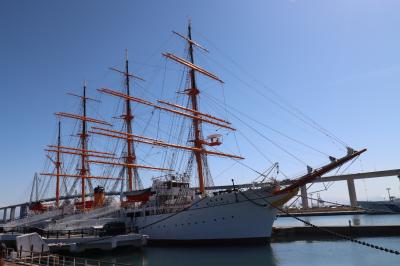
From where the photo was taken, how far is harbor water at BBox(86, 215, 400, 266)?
74.5 feet

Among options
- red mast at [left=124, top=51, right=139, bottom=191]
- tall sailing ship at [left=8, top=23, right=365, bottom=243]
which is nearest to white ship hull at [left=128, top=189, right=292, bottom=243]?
tall sailing ship at [left=8, top=23, right=365, bottom=243]

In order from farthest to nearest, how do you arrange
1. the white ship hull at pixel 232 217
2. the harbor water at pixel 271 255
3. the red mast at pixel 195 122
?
the red mast at pixel 195 122 < the white ship hull at pixel 232 217 < the harbor water at pixel 271 255

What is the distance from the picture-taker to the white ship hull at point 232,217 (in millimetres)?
29031

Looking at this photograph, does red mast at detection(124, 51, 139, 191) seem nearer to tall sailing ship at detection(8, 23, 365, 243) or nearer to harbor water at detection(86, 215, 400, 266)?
tall sailing ship at detection(8, 23, 365, 243)

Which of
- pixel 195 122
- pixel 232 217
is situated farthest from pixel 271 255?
pixel 195 122

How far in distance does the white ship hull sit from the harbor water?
3.40ft

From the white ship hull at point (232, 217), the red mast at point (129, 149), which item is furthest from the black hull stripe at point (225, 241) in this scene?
the red mast at point (129, 149)

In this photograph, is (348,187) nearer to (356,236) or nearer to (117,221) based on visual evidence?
(356,236)

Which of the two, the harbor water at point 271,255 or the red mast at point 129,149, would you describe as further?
the red mast at point 129,149

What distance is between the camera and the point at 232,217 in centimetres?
2903

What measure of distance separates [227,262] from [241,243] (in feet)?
21.6

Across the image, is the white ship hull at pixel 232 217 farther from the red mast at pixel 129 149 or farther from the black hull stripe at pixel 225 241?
the red mast at pixel 129 149

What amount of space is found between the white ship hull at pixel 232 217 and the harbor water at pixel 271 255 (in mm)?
1035

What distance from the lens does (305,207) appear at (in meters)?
103
